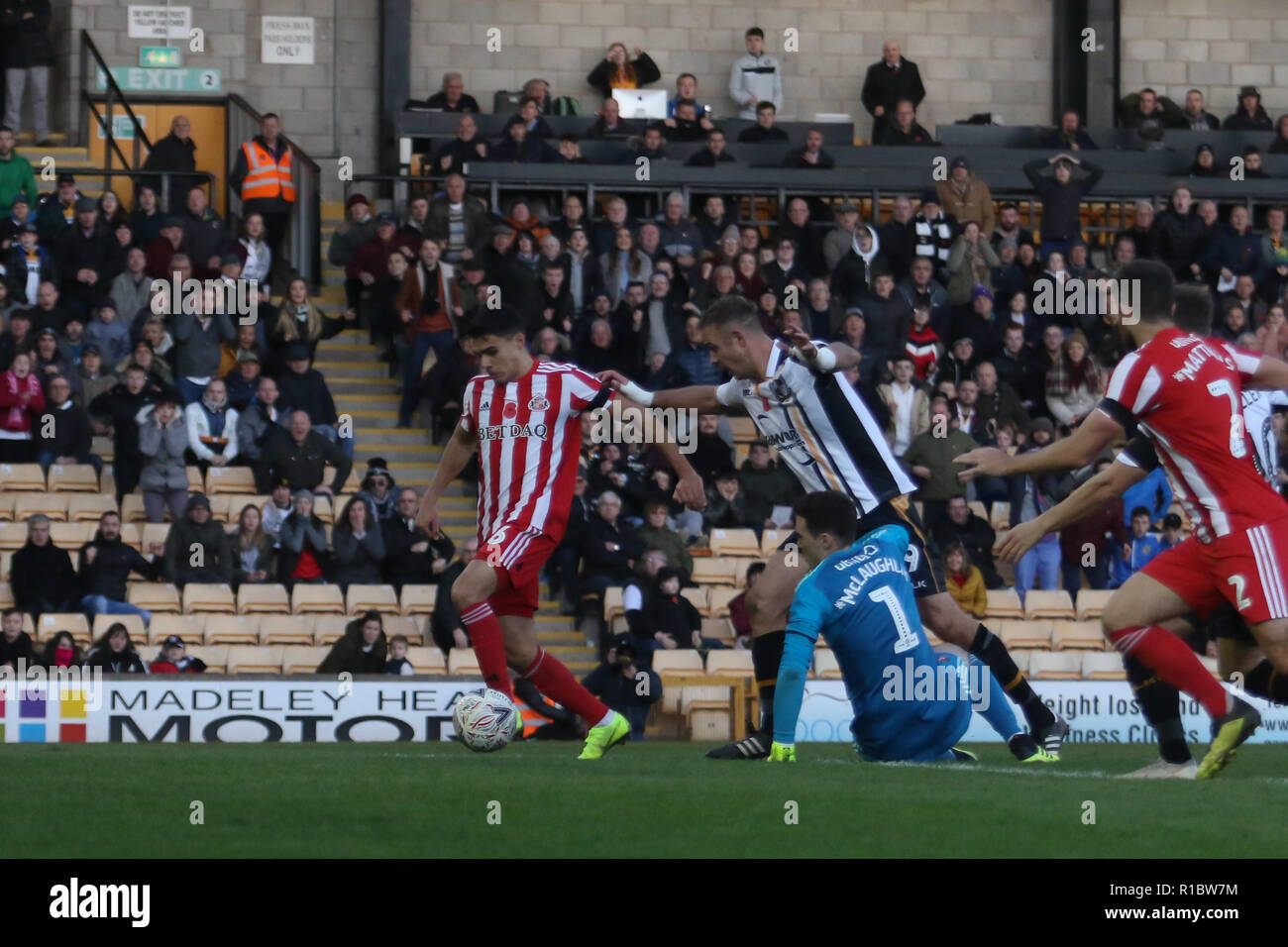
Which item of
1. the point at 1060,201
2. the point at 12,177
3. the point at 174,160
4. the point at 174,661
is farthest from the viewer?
the point at 1060,201

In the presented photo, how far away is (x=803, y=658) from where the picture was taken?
9297mm

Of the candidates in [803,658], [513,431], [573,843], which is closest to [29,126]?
[513,431]

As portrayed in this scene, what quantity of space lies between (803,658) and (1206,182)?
18.2 meters

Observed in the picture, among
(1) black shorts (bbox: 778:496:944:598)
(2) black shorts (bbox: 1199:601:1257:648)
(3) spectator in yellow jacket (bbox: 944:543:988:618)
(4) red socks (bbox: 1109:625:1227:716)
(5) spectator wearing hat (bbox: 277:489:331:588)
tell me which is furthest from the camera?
(5) spectator wearing hat (bbox: 277:489:331:588)

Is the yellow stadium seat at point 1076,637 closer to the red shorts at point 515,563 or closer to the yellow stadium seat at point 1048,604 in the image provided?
the yellow stadium seat at point 1048,604

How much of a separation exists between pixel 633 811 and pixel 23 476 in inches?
543

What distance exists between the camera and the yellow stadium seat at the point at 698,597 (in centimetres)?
1927

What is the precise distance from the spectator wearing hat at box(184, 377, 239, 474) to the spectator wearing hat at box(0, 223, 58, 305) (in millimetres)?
2284

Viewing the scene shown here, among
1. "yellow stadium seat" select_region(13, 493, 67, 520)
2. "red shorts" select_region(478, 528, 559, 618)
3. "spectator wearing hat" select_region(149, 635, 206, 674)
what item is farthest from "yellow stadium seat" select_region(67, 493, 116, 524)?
"red shorts" select_region(478, 528, 559, 618)

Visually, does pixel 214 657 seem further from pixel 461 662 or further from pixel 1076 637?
pixel 1076 637

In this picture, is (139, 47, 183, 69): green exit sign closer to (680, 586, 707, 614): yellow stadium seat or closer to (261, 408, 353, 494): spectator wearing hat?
(261, 408, 353, 494): spectator wearing hat

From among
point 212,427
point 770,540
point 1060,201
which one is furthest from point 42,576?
point 1060,201

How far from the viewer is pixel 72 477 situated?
1961 cm

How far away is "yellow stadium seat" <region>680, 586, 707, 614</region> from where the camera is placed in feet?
63.2
